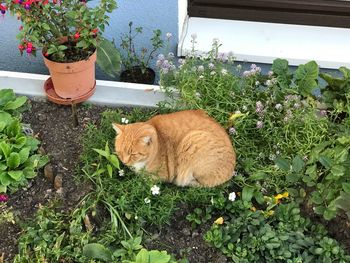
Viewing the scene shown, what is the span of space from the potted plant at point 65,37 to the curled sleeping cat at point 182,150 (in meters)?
0.53

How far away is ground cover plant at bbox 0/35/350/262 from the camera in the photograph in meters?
2.33

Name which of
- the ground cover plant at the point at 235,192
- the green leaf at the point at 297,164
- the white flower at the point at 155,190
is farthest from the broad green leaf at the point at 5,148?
the green leaf at the point at 297,164

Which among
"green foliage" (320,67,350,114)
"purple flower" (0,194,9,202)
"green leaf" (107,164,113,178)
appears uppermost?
"green foliage" (320,67,350,114)

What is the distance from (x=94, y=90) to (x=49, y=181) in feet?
2.15

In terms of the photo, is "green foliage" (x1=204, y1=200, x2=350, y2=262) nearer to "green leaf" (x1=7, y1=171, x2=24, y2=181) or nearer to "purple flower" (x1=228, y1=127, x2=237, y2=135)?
"purple flower" (x1=228, y1=127, x2=237, y2=135)

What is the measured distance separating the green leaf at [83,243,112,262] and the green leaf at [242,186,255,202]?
0.75 metres

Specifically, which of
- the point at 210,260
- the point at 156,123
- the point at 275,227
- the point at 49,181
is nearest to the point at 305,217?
the point at 275,227

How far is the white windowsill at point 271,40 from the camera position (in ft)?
11.2

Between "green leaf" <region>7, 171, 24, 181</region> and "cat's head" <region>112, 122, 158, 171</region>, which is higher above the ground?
"cat's head" <region>112, 122, 158, 171</region>

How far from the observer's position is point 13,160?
2.51m

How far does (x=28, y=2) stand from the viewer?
2.57 meters

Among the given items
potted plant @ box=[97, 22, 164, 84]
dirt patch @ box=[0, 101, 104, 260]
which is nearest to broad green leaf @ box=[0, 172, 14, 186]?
dirt patch @ box=[0, 101, 104, 260]

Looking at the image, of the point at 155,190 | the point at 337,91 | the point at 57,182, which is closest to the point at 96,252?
the point at 155,190

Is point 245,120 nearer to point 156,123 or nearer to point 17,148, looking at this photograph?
point 156,123
